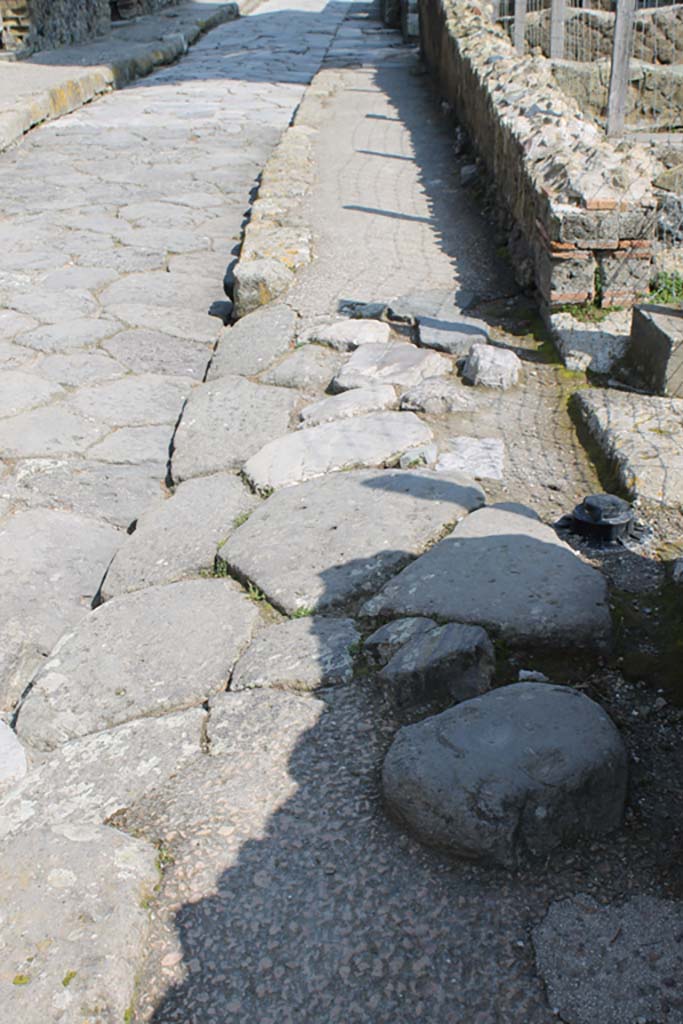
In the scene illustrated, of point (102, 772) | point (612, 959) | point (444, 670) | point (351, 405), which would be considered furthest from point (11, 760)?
point (351, 405)

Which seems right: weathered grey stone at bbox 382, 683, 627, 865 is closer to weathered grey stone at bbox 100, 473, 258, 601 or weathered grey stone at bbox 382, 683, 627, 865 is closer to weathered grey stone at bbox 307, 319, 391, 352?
weathered grey stone at bbox 100, 473, 258, 601

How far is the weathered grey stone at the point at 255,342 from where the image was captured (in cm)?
425

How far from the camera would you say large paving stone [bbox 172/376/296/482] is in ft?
11.5

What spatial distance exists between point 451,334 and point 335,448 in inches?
46.2

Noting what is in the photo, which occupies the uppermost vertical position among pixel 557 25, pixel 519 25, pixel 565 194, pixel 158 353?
pixel 557 25

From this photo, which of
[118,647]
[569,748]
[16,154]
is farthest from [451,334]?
[16,154]

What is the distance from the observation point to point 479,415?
143 inches

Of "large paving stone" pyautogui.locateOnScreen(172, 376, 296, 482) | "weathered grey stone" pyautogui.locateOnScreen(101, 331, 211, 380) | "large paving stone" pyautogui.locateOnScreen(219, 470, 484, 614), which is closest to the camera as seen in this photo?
"large paving stone" pyautogui.locateOnScreen(219, 470, 484, 614)

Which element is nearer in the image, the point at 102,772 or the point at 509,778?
the point at 509,778

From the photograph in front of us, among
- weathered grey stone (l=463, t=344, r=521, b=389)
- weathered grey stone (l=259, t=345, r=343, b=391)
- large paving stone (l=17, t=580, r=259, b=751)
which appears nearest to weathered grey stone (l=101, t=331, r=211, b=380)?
weathered grey stone (l=259, t=345, r=343, b=391)

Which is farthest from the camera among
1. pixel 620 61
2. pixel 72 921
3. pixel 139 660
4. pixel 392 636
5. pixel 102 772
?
pixel 620 61

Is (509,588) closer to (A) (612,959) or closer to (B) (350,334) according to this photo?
(A) (612,959)

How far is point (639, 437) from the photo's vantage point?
3.25 m

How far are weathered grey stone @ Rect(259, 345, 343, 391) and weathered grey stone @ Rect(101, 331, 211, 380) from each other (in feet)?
1.57
